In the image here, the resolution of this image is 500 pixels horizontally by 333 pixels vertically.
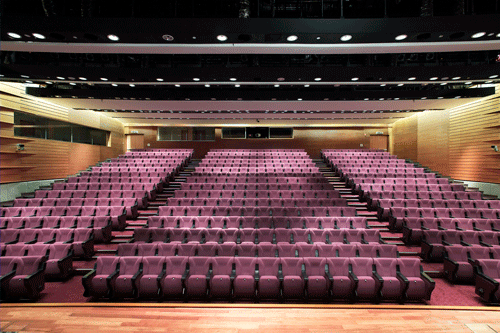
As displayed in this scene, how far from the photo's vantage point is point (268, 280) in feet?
7.63

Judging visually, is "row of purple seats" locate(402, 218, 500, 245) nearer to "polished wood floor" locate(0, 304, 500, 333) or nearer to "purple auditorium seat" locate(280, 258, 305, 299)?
"polished wood floor" locate(0, 304, 500, 333)

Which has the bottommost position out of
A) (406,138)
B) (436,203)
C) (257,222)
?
(257,222)

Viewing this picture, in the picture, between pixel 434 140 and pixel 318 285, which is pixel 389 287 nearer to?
pixel 318 285

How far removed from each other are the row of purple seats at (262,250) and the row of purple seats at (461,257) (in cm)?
56

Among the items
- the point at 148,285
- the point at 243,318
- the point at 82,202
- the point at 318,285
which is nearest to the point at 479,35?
the point at 318,285

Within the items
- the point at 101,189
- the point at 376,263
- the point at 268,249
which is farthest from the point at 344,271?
the point at 101,189

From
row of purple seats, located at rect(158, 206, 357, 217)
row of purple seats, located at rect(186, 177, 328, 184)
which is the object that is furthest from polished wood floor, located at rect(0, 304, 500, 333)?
row of purple seats, located at rect(186, 177, 328, 184)

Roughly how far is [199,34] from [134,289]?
2.63 meters

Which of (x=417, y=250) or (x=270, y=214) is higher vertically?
(x=270, y=214)

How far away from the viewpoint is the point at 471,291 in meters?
2.50

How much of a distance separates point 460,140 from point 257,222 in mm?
5685

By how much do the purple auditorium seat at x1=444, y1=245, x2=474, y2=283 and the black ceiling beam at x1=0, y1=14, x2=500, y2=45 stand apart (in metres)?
2.31

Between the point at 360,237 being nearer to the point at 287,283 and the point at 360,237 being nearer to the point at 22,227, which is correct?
the point at 287,283

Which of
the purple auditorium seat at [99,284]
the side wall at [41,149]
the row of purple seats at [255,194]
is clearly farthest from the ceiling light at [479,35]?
the side wall at [41,149]
